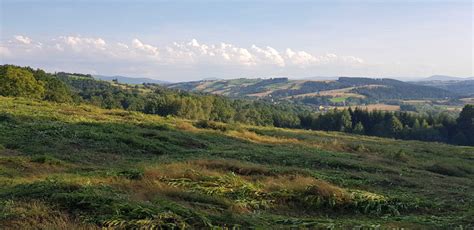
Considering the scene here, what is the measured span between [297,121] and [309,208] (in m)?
95.7

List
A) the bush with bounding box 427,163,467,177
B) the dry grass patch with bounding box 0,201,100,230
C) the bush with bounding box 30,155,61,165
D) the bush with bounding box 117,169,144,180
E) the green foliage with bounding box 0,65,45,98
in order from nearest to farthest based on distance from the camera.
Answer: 1. the dry grass patch with bounding box 0,201,100,230
2. the bush with bounding box 117,169,144,180
3. the bush with bounding box 30,155,61,165
4. the bush with bounding box 427,163,467,177
5. the green foliage with bounding box 0,65,45,98

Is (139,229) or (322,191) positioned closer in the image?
(139,229)

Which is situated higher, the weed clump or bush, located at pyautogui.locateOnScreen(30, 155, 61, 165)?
bush, located at pyautogui.locateOnScreen(30, 155, 61, 165)

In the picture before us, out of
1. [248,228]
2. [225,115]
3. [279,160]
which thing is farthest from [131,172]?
[225,115]

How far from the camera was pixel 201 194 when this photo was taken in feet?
39.0

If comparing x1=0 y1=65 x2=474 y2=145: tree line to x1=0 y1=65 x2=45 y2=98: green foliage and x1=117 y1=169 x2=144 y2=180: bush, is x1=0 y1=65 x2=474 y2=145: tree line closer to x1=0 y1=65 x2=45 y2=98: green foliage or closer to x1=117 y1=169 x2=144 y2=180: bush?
x1=0 y1=65 x2=45 y2=98: green foliage

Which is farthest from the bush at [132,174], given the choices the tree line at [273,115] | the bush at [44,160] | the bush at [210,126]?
the tree line at [273,115]

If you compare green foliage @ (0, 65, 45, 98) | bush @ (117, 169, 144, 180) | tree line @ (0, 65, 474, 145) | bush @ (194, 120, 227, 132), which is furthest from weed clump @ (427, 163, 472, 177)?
green foliage @ (0, 65, 45, 98)

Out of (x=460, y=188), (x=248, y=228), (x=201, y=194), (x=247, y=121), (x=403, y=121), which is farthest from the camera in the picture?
(x=247, y=121)

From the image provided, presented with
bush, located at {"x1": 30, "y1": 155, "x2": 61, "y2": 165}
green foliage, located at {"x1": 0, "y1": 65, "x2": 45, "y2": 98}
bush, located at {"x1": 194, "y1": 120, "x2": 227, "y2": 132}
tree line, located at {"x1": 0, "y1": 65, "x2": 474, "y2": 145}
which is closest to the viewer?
bush, located at {"x1": 30, "y1": 155, "x2": 61, "y2": 165}

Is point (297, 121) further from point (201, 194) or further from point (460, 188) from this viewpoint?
point (201, 194)

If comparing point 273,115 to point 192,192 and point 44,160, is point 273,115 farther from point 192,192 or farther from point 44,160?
point 192,192

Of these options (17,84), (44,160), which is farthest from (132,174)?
(17,84)

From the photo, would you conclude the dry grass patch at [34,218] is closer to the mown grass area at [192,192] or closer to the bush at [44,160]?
the mown grass area at [192,192]
